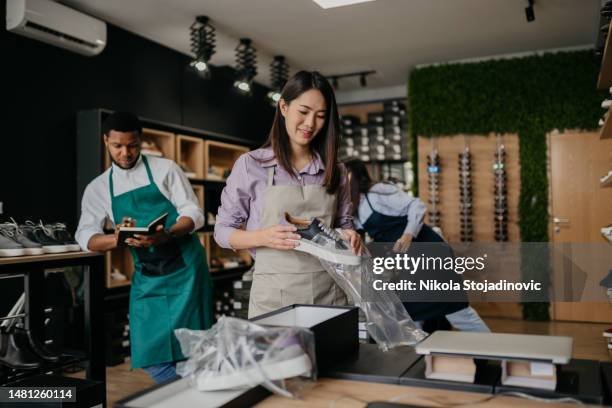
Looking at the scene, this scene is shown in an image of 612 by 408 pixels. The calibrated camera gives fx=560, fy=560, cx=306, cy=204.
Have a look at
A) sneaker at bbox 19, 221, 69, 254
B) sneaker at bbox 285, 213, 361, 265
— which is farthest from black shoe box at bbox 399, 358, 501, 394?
sneaker at bbox 19, 221, 69, 254

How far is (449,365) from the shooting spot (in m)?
1.23

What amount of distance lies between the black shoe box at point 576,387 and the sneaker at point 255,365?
0.42m

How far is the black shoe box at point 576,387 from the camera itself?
1.11m

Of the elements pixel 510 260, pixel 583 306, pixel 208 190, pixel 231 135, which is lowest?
pixel 583 306

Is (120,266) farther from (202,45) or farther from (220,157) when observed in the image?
(220,157)

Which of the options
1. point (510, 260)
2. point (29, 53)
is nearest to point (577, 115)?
point (510, 260)

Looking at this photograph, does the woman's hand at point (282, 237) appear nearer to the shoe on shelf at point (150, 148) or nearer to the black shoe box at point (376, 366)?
the black shoe box at point (376, 366)

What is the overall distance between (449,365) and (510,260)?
541 cm

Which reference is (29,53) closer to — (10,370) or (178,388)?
(10,370)

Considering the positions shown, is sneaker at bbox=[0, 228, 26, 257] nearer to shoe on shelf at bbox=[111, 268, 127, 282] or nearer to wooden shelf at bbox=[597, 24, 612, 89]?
shoe on shelf at bbox=[111, 268, 127, 282]

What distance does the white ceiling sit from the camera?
4.73 meters

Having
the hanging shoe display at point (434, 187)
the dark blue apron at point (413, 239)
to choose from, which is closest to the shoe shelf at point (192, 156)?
the dark blue apron at point (413, 239)

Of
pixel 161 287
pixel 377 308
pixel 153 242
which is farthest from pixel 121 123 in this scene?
pixel 377 308

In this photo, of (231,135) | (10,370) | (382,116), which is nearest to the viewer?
(10,370)
